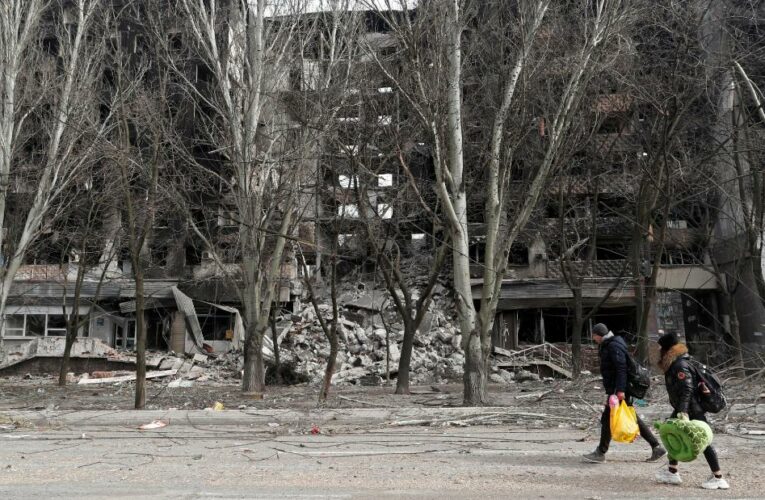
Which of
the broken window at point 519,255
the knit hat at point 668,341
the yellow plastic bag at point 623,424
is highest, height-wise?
the broken window at point 519,255

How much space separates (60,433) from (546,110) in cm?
1192

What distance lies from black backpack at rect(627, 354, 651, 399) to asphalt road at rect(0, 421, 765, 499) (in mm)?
756

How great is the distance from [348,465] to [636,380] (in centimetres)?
320

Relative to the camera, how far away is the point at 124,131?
13.8 metres

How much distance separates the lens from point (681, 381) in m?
5.85

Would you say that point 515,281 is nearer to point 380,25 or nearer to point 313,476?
point 380,25

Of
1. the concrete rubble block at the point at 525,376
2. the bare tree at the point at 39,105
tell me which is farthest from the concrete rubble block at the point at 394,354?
the bare tree at the point at 39,105

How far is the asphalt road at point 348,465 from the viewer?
577cm

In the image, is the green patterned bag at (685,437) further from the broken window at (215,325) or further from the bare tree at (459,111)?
the broken window at (215,325)

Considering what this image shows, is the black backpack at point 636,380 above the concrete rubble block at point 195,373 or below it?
above

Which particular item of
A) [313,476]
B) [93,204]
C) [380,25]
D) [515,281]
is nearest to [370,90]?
[380,25]

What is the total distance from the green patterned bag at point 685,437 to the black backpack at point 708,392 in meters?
0.22

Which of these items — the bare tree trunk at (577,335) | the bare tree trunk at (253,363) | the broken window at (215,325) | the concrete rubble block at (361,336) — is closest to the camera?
the bare tree trunk at (253,363)

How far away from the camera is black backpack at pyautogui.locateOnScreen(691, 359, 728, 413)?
582 cm
